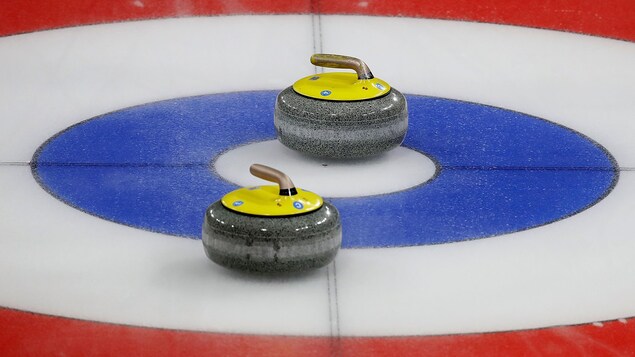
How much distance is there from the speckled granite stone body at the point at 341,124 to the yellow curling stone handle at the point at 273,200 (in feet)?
4.38

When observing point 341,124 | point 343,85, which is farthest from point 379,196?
point 343,85

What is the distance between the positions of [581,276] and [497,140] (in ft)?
6.66

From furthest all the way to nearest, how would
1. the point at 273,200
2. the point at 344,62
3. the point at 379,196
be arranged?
the point at 344,62 < the point at 379,196 < the point at 273,200

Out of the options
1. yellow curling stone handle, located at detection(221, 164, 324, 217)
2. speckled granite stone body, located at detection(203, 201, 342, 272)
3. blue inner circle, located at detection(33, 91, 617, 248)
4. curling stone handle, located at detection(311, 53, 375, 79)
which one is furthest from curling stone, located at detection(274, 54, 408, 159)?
speckled granite stone body, located at detection(203, 201, 342, 272)

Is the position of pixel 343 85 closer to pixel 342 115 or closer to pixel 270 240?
pixel 342 115

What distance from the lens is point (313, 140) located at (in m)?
6.80

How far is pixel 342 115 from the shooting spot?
22.0 ft

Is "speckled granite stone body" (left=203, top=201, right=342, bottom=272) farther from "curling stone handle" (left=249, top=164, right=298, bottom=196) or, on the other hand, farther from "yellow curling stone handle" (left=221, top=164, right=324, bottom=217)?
"curling stone handle" (left=249, top=164, right=298, bottom=196)

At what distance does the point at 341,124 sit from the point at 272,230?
64.6 inches

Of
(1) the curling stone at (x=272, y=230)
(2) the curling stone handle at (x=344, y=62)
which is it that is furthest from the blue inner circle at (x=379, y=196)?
(2) the curling stone handle at (x=344, y=62)

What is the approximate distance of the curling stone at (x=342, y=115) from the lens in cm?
673

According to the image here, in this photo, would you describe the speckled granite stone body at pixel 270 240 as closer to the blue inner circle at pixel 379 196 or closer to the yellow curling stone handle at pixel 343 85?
the blue inner circle at pixel 379 196

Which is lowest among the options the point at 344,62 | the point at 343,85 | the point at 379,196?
the point at 379,196

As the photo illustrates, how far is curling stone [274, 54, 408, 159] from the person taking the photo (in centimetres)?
673
